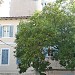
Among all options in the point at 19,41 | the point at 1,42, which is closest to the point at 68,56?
the point at 19,41

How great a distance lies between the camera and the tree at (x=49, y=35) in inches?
1159

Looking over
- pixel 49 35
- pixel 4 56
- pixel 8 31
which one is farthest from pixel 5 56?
pixel 49 35

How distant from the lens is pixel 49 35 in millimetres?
29453

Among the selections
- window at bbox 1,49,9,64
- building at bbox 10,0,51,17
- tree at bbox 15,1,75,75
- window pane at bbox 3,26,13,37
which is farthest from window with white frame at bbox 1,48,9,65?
building at bbox 10,0,51,17

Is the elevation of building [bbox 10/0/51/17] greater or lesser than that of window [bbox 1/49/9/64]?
greater

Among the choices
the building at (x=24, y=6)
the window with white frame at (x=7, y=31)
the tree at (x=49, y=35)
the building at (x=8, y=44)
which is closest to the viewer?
the tree at (x=49, y=35)

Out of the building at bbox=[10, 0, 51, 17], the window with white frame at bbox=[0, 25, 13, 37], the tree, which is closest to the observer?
the tree

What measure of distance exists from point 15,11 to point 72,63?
1657 centimetres

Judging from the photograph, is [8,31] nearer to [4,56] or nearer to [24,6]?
[4,56]

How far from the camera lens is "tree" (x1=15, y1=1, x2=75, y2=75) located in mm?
29438

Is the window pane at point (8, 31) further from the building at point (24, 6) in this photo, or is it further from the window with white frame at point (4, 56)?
the building at point (24, 6)

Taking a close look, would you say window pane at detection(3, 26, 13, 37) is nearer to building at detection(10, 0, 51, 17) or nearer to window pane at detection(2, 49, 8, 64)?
window pane at detection(2, 49, 8, 64)

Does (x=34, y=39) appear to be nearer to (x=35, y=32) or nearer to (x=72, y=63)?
(x=35, y=32)

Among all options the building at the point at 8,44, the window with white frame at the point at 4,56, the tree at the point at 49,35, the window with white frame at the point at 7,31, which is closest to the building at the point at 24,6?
the building at the point at 8,44
